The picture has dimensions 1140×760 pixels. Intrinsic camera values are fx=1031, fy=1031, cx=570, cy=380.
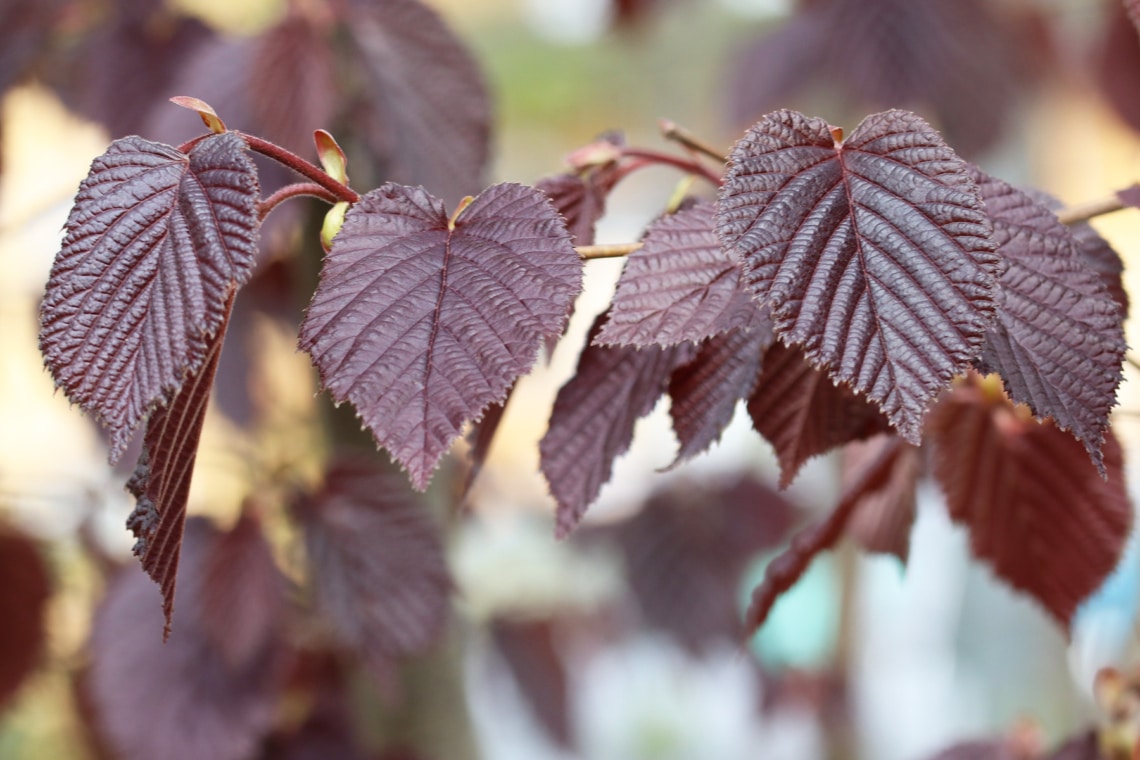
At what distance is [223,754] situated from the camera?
761 mm

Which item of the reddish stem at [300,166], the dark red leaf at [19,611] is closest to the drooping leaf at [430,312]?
the reddish stem at [300,166]

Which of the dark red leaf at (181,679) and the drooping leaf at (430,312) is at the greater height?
the drooping leaf at (430,312)

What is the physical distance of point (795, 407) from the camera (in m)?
0.43

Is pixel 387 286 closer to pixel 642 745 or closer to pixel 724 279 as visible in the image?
pixel 724 279

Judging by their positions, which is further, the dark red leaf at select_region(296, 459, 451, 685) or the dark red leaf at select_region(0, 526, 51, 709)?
the dark red leaf at select_region(0, 526, 51, 709)

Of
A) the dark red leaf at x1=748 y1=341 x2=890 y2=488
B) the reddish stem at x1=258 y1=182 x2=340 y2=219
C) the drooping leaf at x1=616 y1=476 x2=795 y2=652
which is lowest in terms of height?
the dark red leaf at x1=748 y1=341 x2=890 y2=488

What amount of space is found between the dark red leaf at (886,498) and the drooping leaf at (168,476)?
32 cm

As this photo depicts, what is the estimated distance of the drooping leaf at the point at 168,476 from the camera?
348 mm

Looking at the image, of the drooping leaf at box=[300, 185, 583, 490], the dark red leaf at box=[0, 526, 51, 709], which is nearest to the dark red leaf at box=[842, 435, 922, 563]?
the drooping leaf at box=[300, 185, 583, 490]

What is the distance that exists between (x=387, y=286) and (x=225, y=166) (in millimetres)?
67

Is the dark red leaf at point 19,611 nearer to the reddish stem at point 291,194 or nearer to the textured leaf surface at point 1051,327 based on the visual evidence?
the reddish stem at point 291,194

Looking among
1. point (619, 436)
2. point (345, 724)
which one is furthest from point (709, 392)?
point (345, 724)

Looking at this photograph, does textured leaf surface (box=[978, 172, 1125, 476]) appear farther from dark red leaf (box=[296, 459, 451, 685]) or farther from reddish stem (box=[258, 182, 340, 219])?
dark red leaf (box=[296, 459, 451, 685])

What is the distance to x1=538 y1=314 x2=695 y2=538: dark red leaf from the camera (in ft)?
1.47
